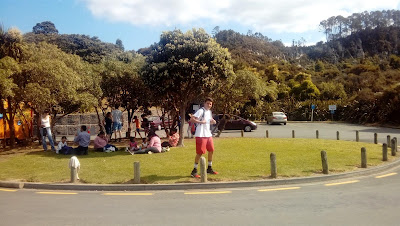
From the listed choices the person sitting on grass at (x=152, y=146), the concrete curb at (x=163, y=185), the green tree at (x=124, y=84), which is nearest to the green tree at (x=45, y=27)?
the green tree at (x=124, y=84)

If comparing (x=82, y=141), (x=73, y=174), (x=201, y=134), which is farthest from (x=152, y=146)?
(x=201, y=134)

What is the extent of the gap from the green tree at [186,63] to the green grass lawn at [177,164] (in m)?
3.10

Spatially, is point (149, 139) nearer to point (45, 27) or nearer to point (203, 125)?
point (203, 125)

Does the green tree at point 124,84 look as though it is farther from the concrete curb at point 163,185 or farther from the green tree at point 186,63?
the concrete curb at point 163,185

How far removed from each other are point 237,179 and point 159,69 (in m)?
7.63

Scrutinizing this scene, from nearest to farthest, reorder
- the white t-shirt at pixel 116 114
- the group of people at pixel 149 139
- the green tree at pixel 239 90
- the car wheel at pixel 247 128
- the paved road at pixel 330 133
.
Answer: the group of people at pixel 149 139
the white t-shirt at pixel 116 114
the green tree at pixel 239 90
the paved road at pixel 330 133
the car wheel at pixel 247 128

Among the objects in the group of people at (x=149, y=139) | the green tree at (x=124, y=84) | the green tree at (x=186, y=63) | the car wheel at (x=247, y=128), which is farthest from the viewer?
the car wheel at (x=247, y=128)

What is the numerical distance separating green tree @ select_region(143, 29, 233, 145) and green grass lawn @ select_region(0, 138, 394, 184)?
3100 millimetres

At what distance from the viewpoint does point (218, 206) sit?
680 cm

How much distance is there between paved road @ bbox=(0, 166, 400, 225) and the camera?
5.85 meters

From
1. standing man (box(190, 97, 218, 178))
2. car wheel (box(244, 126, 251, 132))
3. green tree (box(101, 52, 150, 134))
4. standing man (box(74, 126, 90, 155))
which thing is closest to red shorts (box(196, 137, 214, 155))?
standing man (box(190, 97, 218, 178))

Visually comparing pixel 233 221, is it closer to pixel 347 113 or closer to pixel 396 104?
pixel 396 104

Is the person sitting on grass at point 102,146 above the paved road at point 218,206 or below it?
above

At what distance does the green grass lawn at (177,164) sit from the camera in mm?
9531
